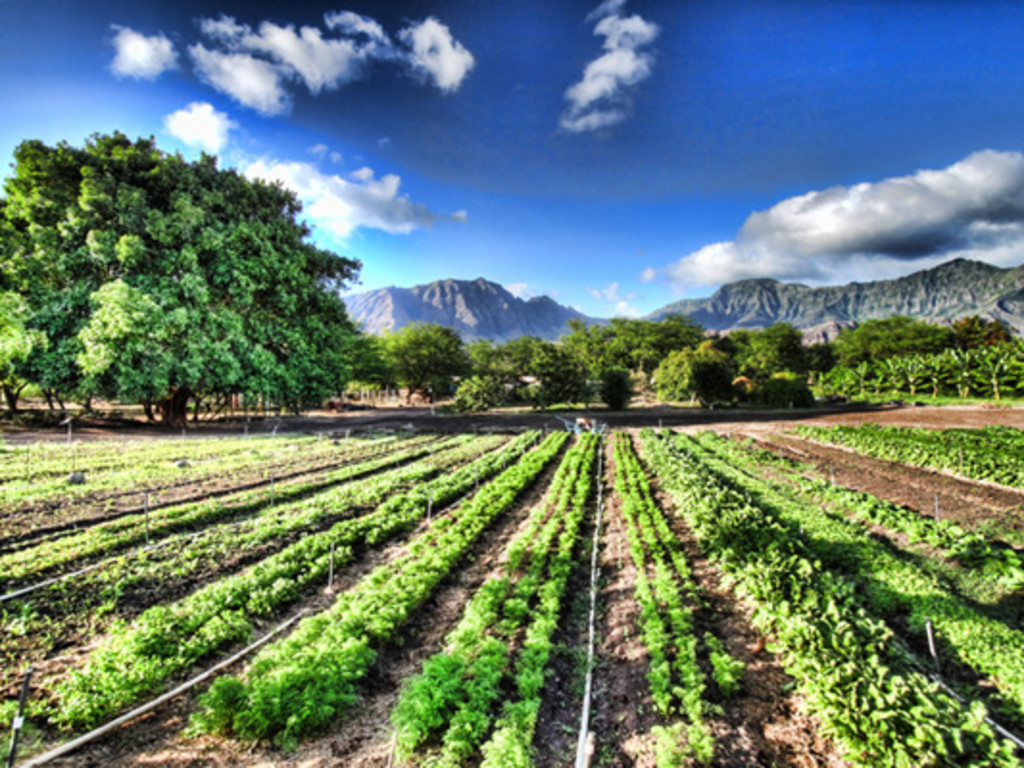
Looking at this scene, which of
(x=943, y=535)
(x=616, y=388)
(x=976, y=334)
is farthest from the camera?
(x=976, y=334)

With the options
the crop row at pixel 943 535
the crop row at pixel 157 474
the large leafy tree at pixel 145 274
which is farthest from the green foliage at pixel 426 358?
the crop row at pixel 943 535

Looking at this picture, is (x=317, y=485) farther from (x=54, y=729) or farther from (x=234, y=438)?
(x=234, y=438)

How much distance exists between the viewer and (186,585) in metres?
8.48

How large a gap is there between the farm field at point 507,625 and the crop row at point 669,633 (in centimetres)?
5

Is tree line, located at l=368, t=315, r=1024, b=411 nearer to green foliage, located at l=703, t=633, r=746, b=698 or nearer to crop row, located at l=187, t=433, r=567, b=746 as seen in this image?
crop row, located at l=187, t=433, r=567, b=746

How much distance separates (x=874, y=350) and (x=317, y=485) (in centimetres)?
9779

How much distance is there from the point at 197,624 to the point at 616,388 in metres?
49.2

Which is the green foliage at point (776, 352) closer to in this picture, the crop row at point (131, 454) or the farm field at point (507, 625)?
the farm field at point (507, 625)

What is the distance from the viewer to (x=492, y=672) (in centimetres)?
593

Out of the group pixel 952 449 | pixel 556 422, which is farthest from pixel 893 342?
pixel 952 449

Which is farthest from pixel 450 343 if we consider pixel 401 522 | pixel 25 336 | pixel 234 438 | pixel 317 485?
pixel 401 522

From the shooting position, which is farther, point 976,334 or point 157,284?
point 976,334

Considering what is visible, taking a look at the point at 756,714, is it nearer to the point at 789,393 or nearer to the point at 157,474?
the point at 157,474

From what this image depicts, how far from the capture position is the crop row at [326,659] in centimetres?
496
